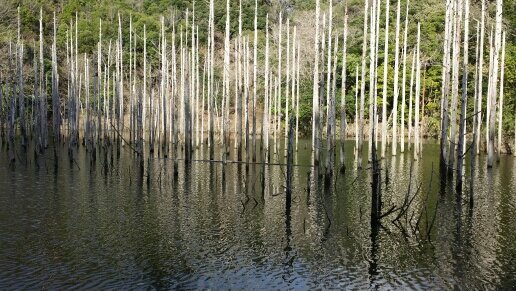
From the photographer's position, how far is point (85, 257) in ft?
31.5

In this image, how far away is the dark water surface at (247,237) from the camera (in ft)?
28.2

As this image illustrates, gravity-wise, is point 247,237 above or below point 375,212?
below

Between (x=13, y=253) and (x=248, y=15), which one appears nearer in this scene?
(x=13, y=253)

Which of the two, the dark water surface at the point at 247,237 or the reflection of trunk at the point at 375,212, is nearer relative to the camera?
the dark water surface at the point at 247,237

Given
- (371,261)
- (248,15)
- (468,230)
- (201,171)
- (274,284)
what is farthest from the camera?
(248,15)

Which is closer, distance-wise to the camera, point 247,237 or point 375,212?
point 247,237

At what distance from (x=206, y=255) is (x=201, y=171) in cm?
1233

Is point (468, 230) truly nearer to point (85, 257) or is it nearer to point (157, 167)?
point (85, 257)

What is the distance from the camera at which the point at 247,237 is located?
11.1 m

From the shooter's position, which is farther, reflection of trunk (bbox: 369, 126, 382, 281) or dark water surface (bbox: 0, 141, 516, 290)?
reflection of trunk (bbox: 369, 126, 382, 281)


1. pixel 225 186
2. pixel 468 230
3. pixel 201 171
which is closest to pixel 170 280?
pixel 468 230

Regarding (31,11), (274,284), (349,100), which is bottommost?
(274,284)

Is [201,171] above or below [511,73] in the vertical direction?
below

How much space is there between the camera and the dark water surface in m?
8.59
